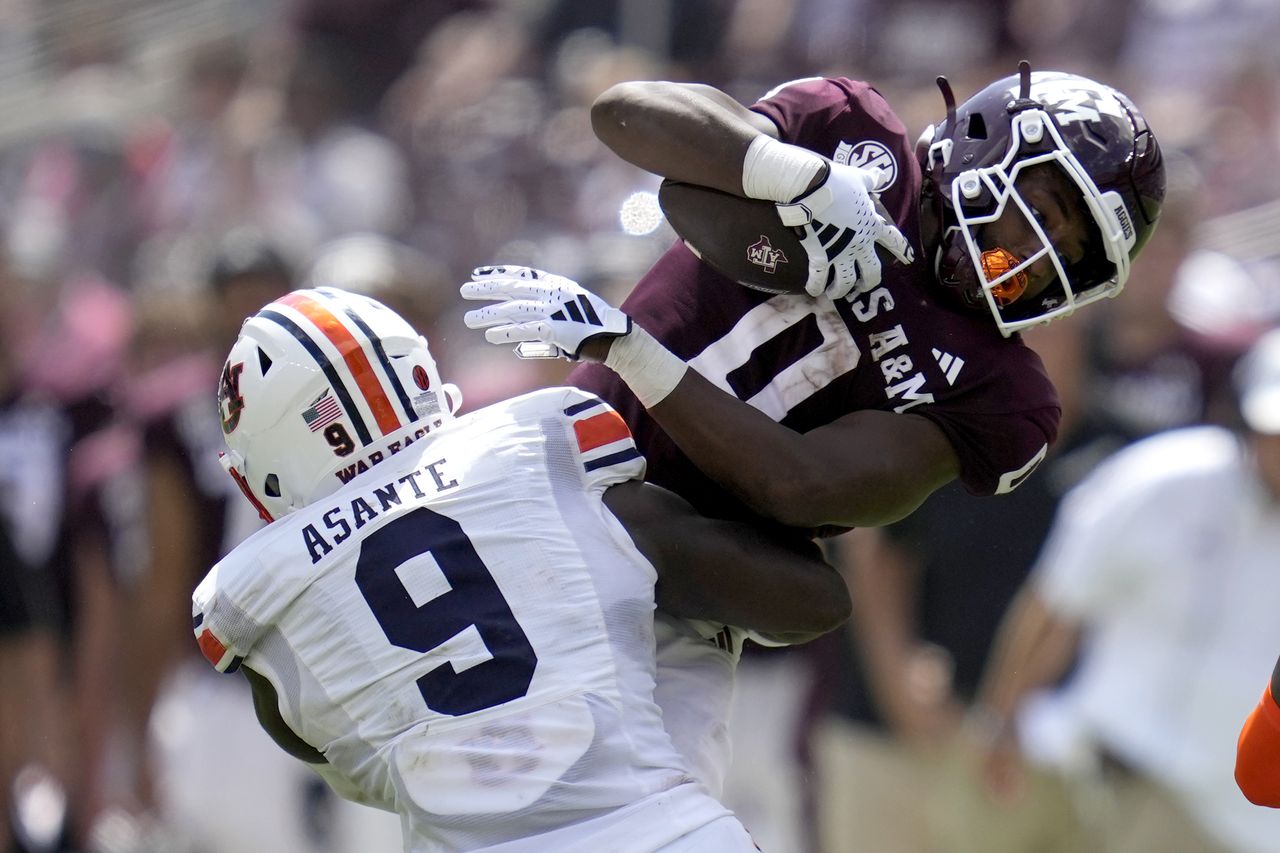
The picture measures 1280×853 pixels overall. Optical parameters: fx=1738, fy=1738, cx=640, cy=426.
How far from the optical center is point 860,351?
120 inches

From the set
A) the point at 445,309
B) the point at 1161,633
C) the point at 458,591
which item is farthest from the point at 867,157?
the point at 445,309

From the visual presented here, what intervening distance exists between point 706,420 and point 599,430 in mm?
175

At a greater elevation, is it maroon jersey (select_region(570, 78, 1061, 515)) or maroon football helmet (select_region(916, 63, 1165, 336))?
maroon football helmet (select_region(916, 63, 1165, 336))

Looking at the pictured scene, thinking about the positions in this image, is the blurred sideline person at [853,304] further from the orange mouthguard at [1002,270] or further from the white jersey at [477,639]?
the white jersey at [477,639]

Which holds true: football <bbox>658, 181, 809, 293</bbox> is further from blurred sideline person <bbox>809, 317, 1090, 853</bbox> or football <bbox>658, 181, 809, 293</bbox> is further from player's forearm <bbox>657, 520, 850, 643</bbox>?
blurred sideline person <bbox>809, 317, 1090, 853</bbox>

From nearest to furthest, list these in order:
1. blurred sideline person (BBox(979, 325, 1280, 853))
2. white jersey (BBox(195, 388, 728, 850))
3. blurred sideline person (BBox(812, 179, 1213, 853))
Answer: white jersey (BBox(195, 388, 728, 850)) < blurred sideline person (BBox(979, 325, 1280, 853)) < blurred sideline person (BBox(812, 179, 1213, 853))

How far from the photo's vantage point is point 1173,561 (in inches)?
213

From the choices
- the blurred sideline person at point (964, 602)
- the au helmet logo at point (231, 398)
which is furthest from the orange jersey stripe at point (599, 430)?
the blurred sideline person at point (964, 602)

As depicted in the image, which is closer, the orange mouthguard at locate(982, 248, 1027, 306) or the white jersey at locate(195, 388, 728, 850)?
the white jersey at locate(195, 388, 728, 850)

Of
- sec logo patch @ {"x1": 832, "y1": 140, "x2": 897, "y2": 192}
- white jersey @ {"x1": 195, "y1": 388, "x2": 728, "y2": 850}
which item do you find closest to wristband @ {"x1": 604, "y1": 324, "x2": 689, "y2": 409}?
white jersey @ {"x1": 195, "y1": 388, "x2": 728, "y2": 850}

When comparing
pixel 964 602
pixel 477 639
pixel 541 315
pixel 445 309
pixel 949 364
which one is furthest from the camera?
pixel 445 309

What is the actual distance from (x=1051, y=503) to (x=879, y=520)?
2896 mm

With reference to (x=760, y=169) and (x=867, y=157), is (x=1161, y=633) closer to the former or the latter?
(x=867, y=157)

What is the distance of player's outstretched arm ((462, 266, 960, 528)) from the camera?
280 centimetres
